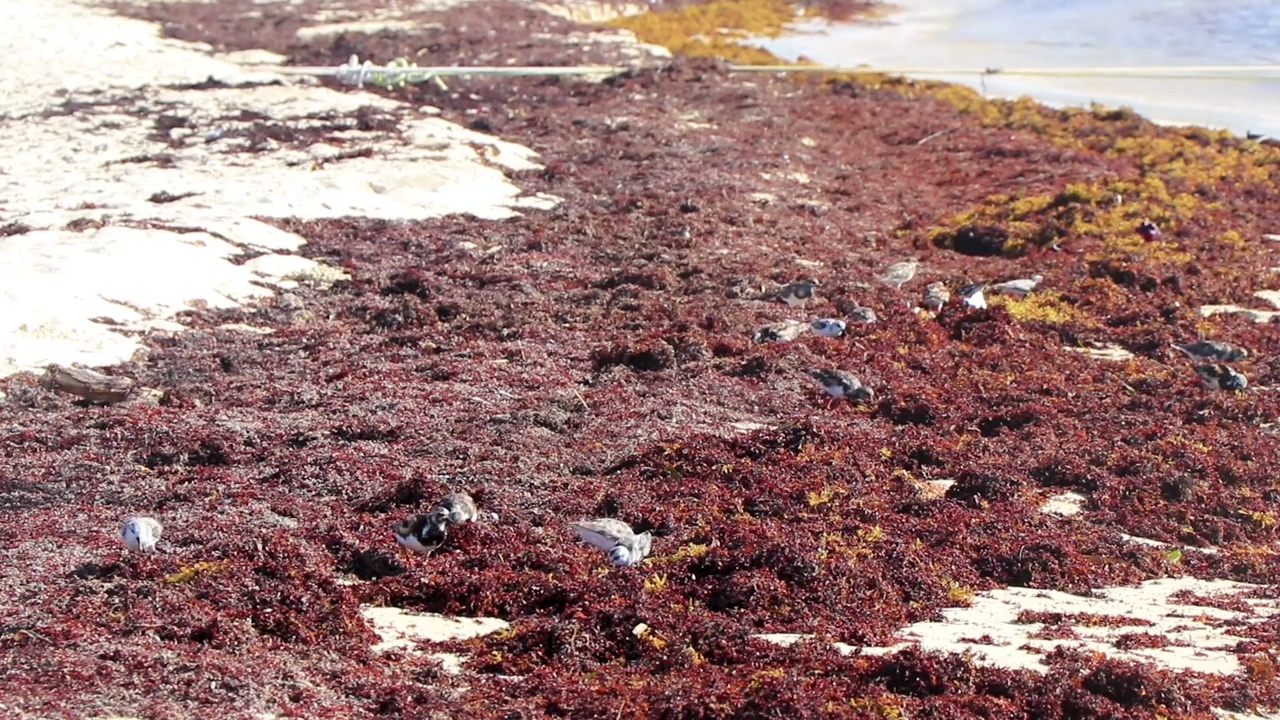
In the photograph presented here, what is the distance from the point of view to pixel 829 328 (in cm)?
902

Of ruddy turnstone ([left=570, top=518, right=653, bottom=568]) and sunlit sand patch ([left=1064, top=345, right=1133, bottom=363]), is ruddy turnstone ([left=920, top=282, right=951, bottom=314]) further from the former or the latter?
ruddy turnstone ([left=570, top=518, right=653, bottom=568])

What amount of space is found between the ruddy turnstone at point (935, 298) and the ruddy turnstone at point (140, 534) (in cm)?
586

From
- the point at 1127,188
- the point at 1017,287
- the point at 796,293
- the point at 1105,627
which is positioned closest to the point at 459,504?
the point at 1105,627

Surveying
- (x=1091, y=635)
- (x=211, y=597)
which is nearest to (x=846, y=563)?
(x=1091, y=635)

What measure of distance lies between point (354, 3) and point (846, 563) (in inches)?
891

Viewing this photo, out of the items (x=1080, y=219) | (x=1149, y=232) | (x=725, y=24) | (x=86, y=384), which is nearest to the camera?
(x=86, y=384)

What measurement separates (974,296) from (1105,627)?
4933 mm

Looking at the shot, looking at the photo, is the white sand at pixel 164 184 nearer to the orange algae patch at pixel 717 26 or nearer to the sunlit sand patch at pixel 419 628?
the sunlit sand patch at pixel 419 628

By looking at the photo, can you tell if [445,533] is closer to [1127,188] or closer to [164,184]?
[164,184]

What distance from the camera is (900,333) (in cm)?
918

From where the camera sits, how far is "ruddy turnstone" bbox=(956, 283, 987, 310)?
9.69 m

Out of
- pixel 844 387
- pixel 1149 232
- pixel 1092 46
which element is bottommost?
pixel 844 387

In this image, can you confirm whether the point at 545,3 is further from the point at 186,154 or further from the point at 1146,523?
the point at 1146,523

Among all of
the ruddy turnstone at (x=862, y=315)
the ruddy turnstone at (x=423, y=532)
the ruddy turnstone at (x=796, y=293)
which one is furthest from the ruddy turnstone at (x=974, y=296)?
the ruddy turnstone at (x=423, y=532)
